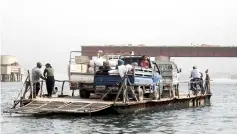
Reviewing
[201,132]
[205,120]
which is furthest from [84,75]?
[201,132]

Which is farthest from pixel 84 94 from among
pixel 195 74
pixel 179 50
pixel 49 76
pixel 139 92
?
pixel 179 50

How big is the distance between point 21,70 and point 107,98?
15285cm

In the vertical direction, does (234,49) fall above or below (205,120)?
above

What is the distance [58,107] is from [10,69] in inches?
5651

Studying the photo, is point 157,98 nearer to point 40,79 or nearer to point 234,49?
point 40,79

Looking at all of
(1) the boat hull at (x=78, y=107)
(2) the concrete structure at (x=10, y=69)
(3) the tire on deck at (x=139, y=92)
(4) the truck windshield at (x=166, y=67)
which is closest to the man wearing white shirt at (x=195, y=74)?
(4) the truck windshield at (x=166, y=67)

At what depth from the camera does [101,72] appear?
22.5m

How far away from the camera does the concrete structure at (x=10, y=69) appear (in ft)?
519

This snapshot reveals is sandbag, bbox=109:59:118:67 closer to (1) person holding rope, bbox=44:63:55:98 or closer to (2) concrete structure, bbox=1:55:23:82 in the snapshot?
(1) person holding rope, bbox=44:63:55:98

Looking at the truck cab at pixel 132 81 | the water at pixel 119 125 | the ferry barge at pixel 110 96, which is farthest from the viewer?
the truck cab at pixel 132 81

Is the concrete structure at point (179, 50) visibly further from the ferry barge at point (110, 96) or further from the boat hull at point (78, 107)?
the boat hull at point (78, 107)

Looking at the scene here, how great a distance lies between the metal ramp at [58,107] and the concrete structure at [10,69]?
5458 inches

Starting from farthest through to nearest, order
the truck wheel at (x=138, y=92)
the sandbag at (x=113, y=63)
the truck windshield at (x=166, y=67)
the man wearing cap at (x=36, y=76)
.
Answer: the truck windshield at (x=166, y=67)
the sandbag at (x=113, y=63)
the man wearing cap at (x=36, y=76)
the truck wheel at (x=138, y=92)

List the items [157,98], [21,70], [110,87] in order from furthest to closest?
[21,70] < [157,98] < [110,87]
